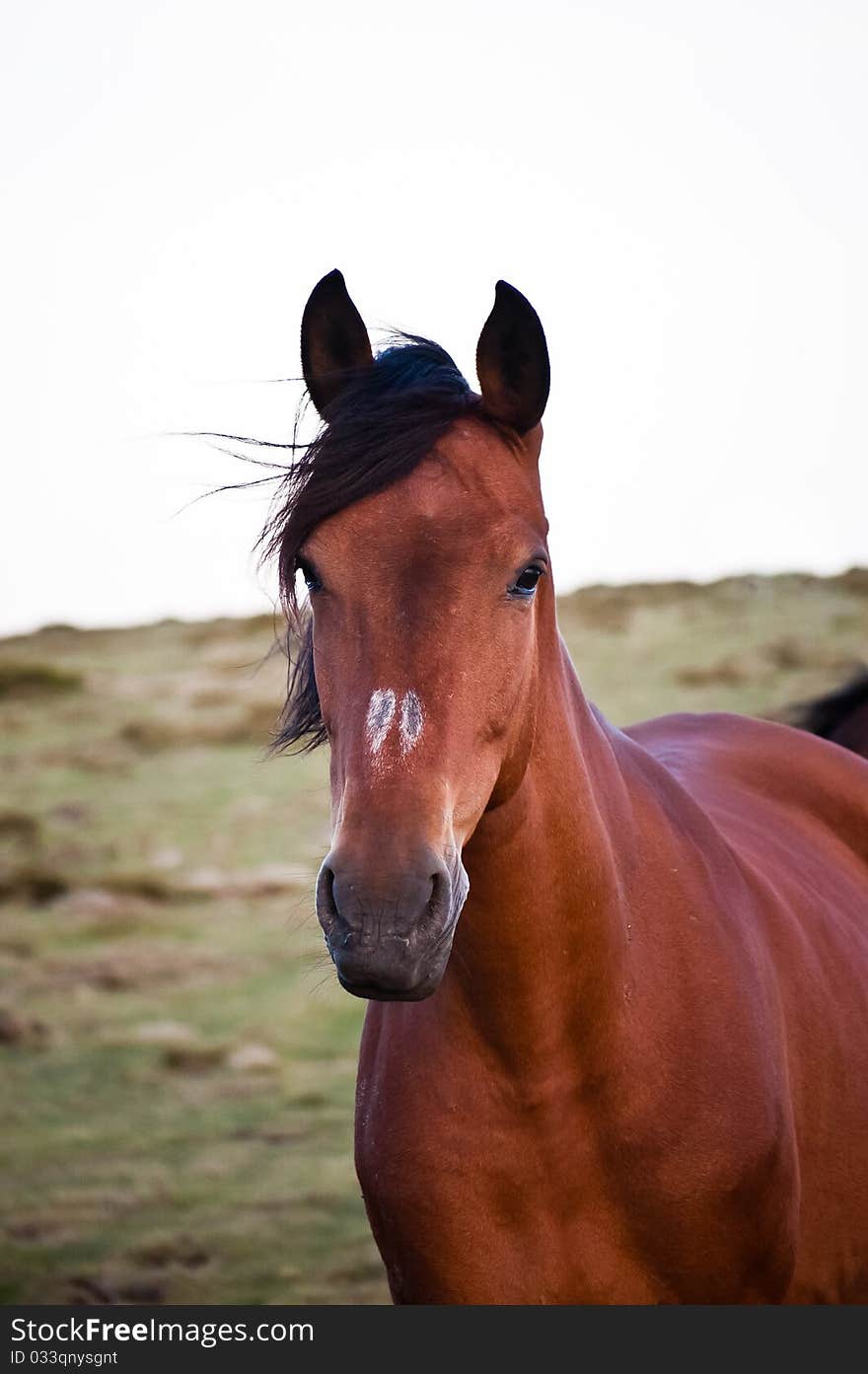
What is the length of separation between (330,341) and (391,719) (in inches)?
35.8

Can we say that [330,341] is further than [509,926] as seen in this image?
Yes

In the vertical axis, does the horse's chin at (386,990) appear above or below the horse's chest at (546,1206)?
above

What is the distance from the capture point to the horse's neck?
2.63 metres

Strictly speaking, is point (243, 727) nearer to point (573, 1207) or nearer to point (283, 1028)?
point (283, 1028)

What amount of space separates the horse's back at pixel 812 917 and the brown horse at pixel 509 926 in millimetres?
19

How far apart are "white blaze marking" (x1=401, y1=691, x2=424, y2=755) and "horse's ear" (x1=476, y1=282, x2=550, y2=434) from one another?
669mm

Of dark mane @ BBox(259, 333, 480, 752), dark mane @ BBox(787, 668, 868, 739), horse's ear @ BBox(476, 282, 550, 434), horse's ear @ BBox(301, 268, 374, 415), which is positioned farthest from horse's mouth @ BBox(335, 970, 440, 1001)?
dark mane @ BBox(787, 668, 868, 739)

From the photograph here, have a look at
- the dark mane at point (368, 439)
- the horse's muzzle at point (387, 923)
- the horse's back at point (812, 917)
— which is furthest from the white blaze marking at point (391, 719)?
the horse's back at point (812, 917)

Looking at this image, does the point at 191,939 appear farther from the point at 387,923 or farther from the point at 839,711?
the point at 387,923

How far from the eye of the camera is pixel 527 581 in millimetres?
2494

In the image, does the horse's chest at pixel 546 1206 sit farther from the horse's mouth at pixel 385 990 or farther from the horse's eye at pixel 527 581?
the horse's eye at pixel 527 581

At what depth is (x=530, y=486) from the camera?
262cm

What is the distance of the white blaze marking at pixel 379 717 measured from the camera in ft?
7.39

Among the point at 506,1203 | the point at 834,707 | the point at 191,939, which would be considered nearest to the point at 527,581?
the point at 506,1203
